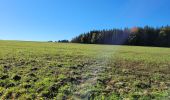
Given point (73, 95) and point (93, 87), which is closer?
point (73, 95)

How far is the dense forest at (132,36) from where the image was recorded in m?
103

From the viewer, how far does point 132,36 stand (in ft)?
342

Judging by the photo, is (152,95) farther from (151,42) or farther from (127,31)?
(127,31)

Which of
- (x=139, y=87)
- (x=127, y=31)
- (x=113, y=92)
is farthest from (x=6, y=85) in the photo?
(x=127, y=31)

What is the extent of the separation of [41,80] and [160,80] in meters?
5.77

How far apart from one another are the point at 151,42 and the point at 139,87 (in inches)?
3790

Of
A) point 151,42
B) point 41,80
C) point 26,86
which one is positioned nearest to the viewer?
point 26,86

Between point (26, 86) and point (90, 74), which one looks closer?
point (26, 86)

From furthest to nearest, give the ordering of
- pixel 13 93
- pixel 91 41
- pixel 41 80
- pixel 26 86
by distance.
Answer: pixel 91 41 → pixel 41 80 → pixel 26 86 → pixel 13 93

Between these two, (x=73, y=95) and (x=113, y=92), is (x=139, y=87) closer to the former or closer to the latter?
(x=113, y=92)

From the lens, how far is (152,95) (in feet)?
31.0

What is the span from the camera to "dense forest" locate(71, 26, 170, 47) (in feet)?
337

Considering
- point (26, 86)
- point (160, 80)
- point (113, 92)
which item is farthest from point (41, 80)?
point (160, 80)

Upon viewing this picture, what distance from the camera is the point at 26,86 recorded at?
11.1m
